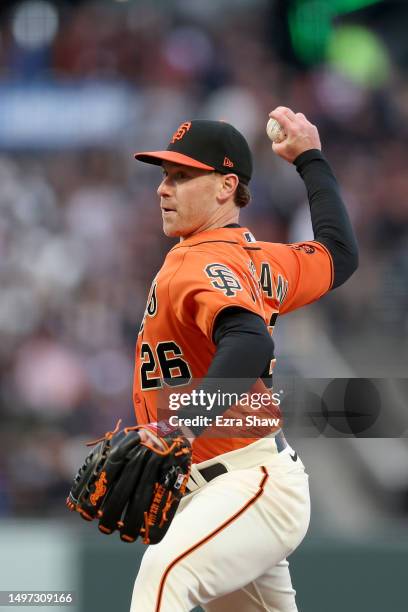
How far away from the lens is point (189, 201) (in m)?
2.14

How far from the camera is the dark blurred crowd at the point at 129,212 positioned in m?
5.29

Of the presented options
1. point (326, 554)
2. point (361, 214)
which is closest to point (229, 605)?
point (326, 554)

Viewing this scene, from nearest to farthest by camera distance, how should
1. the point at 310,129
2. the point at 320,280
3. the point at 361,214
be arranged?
the point at 320,280
the point at 310,129
the point at 361,214

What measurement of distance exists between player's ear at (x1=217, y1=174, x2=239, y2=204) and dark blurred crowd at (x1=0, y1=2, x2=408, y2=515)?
301 centimetres

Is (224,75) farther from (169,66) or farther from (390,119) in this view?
(390,119)

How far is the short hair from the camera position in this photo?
2.21 metres

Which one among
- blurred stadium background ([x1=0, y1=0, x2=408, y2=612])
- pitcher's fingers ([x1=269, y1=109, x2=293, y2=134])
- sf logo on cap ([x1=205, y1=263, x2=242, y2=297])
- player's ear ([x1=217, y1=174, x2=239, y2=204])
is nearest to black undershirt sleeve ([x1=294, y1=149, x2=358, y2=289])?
pitcher's fingers ([x1=269, y1=109, x2=293, y2=134])

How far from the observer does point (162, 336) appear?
200 centimetres

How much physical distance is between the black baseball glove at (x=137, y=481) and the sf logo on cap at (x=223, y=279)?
29 cm

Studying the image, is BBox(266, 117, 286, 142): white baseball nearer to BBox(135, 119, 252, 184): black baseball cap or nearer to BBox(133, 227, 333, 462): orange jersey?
BBox(135, 119, 252, 184): black baseball cap

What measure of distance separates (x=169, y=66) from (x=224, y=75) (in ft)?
1.31

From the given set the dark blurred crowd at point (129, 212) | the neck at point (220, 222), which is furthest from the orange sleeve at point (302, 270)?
the dark blurred crowd at point (129, 212)

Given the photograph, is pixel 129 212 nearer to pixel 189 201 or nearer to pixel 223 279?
pixel 189 201

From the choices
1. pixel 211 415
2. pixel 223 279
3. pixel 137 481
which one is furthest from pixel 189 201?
pixel 137 481
